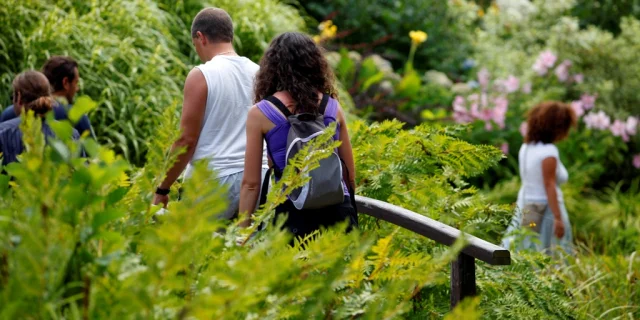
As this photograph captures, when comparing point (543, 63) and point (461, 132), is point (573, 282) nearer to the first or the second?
point (461, 132)

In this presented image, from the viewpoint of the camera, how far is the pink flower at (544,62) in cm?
1041

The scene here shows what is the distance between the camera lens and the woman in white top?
625 centimetres

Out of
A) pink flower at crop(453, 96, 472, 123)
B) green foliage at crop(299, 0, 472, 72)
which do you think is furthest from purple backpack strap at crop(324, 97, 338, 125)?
green foliage at crop(299, 0, 472, 72)

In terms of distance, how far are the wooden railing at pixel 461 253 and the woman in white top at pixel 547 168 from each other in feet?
10.4

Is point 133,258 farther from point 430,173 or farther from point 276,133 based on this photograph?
point 430,173

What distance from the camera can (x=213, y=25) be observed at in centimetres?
393

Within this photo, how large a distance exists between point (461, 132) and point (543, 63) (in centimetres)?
684

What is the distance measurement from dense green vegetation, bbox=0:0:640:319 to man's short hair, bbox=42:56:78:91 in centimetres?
77

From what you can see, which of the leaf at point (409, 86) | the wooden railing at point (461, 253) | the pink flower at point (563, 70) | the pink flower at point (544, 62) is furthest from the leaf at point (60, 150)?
the leaf at point (409, 86)

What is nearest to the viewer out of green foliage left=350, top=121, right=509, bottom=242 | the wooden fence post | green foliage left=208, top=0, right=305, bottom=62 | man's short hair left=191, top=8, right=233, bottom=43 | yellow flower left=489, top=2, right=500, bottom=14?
the wooden fence post

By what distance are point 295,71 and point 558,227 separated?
354 cm

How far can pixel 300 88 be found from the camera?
334 cm

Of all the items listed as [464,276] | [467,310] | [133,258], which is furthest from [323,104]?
[467,310]

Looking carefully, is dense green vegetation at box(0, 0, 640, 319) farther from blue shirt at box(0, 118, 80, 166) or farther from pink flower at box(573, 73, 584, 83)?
blue shirt at box(0, 118, 80, 166)
